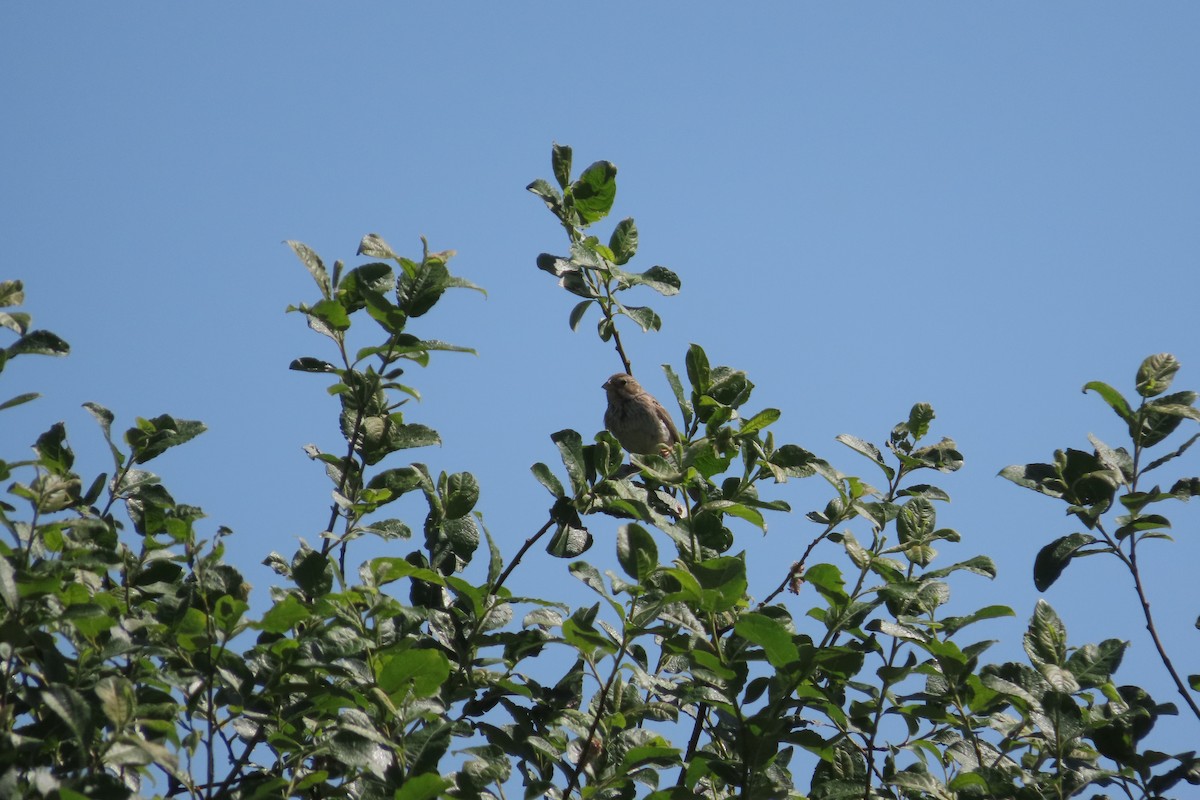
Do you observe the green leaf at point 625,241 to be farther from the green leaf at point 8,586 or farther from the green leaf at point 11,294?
the green leaf at point 8,586

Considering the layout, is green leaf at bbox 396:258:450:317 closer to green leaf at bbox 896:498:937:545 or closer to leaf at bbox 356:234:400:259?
leaf at bbox 356:234:400:259

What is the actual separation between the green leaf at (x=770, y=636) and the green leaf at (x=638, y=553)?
254mm

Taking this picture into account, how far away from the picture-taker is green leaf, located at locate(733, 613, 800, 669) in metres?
2.82

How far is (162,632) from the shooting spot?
291 centimetres

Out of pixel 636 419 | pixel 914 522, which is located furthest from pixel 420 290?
pixel 636 419

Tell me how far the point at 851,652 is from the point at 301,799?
4.69 feet

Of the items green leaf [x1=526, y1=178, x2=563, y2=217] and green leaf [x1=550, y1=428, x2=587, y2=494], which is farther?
green leaf [x1=526, y1=178, x2=563, y2=217]

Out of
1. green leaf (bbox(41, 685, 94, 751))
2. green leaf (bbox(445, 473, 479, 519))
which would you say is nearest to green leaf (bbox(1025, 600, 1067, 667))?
green leaf (bbox(445, 473, 479, 519))

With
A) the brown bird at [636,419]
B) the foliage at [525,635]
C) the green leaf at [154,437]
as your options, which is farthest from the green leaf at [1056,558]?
the brown bird at [636,419]

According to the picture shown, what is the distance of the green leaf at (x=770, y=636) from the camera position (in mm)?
2818

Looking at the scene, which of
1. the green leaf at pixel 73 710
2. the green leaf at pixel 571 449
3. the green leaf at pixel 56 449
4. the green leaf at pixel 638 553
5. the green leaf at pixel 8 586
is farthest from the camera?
the green leaf at pixel 571 449

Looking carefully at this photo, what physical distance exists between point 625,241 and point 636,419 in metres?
4.21

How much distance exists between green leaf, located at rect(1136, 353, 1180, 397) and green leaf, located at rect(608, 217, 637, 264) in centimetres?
167

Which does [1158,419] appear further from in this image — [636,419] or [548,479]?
[636,419]
